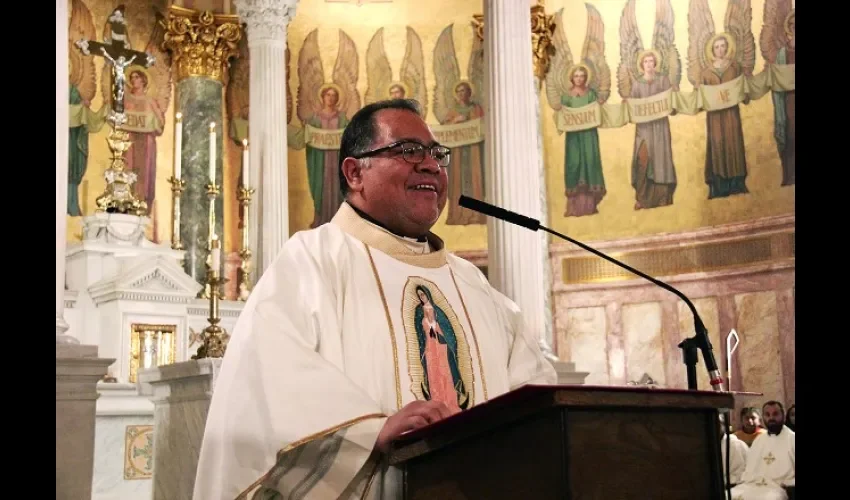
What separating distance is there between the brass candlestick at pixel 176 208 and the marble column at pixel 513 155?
4.85m

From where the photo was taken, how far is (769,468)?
11602 mm

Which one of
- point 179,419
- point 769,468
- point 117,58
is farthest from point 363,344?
point 117,58

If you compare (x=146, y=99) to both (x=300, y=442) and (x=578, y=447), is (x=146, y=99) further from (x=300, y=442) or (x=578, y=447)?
(x=578, y=447)

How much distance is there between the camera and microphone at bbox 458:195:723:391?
301 centimetres

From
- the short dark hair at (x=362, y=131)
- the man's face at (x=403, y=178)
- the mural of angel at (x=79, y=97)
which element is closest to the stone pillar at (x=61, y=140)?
the short dark hair at (x=362, y=131)

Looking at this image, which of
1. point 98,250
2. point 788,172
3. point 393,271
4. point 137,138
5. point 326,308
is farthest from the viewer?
point 137,138

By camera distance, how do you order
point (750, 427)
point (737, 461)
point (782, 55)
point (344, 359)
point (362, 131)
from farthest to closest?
point (782, 55) < point (750, 427) < point (737, 461) < point (362, 131) < point (344, 359)

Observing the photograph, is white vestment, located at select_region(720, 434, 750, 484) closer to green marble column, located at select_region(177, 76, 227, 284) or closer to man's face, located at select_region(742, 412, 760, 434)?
man's face, located at select_region(742, 412, 760, 434)

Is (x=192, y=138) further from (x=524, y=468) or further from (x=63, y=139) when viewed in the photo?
(x=524, y=468)

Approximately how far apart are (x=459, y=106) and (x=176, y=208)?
4987mm

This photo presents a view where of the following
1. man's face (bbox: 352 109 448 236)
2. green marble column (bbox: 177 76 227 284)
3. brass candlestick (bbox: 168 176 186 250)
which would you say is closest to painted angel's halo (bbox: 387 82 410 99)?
green marble column (bbox: 177 76 227 284)

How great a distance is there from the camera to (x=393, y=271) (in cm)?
336

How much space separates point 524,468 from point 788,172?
13.2 meters
